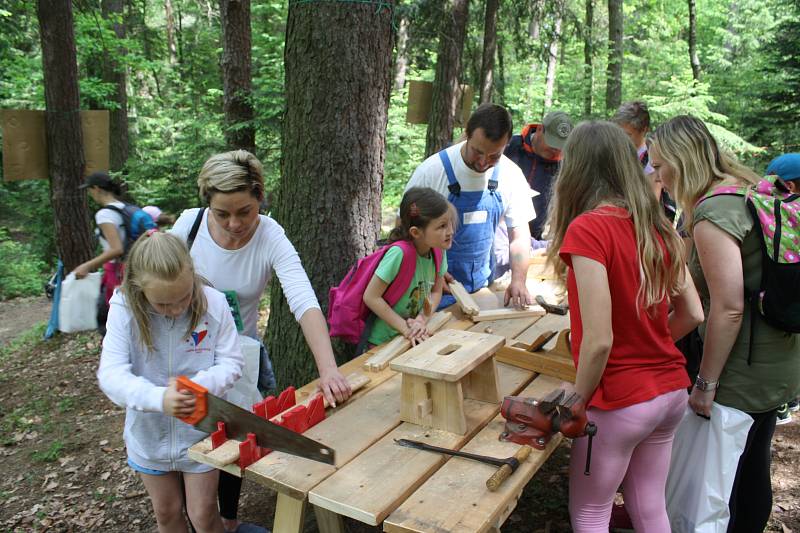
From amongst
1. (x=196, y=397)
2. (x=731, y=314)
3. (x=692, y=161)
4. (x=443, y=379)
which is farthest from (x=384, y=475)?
(x=692, y=161)

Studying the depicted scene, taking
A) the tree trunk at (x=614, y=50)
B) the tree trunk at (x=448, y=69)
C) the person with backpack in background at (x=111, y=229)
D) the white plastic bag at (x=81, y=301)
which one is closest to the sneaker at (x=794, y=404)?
the person with backpack in background at (x=111, y=229)

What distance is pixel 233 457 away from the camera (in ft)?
6.38

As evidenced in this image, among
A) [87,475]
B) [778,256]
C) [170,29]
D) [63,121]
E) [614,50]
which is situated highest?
[170,29]

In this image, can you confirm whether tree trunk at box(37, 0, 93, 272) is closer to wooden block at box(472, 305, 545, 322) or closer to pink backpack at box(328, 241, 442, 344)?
pink backpack at box(328, 241, 442, 344)

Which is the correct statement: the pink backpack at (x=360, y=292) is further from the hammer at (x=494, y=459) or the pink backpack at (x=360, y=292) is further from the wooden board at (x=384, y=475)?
the hammer at (x=494, y=459)

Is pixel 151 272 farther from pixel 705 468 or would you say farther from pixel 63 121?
pixel 63 121

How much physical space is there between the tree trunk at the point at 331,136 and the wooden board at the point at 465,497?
79.7 inches

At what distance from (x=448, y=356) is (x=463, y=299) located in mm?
1303

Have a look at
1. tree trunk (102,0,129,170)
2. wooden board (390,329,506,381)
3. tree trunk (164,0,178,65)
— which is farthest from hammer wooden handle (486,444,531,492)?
tree trunk (164,0,178,65)

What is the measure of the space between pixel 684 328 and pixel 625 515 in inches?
60.9

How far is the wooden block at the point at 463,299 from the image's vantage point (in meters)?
3.45

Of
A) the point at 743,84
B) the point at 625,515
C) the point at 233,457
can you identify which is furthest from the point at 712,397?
the point at 743,84

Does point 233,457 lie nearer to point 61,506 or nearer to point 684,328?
point 684,328

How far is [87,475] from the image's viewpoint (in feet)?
14.0
